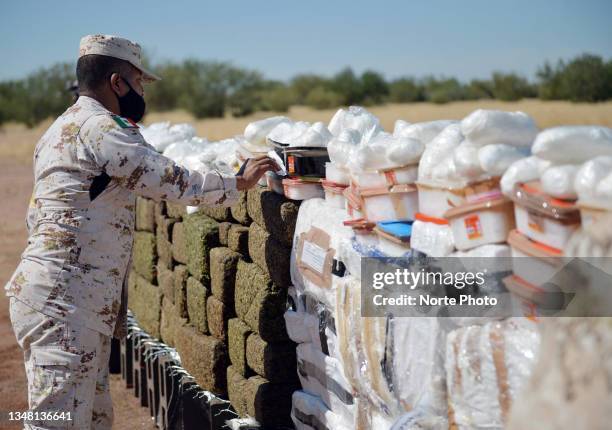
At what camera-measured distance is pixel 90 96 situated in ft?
12.0

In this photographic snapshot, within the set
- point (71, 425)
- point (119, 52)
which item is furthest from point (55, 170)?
point (71, 425)

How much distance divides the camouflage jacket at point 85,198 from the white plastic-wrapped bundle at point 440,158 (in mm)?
1173

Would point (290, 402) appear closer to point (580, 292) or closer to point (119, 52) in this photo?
point (119, 52)

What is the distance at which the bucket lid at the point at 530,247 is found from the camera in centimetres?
220

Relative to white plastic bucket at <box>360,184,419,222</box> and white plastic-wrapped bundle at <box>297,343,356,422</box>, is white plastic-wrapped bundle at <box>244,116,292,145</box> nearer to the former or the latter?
white plastic-wrapped bundle at <box>297,343,356,422</box>

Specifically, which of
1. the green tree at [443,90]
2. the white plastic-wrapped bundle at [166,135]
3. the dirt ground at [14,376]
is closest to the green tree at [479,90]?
the green tree at [443,90]

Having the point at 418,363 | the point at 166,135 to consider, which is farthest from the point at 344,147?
the point at 166,135

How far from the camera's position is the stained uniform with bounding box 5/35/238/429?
136 inches

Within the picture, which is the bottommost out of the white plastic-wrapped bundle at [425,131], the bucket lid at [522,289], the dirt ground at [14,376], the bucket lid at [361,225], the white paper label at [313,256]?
the dirt ground at [14,376]

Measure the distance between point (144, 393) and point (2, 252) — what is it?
7559mm

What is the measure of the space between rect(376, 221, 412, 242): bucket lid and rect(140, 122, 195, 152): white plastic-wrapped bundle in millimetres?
3671

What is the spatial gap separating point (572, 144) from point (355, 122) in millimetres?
1706

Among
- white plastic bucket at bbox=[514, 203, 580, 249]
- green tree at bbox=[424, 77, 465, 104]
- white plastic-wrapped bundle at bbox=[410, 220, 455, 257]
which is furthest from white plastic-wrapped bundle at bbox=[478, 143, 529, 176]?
green tree at bbox=[424, 77, 465, 104]

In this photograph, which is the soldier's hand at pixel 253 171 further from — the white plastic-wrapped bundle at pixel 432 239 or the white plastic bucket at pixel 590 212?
the white plastic bucket at pixel 590 212
